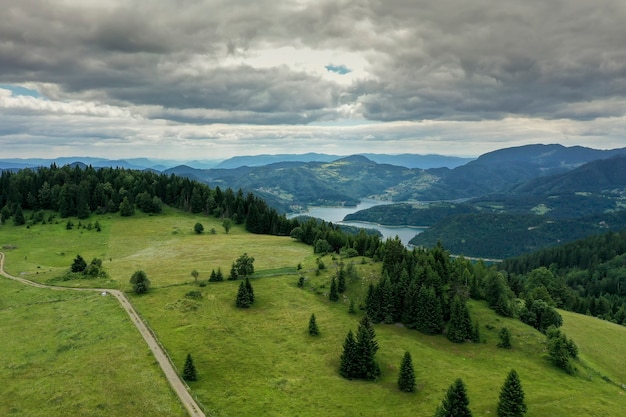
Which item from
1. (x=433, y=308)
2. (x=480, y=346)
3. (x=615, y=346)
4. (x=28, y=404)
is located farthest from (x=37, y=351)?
(x=615, y=346)

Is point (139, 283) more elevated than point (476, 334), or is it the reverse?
point (139, 283)

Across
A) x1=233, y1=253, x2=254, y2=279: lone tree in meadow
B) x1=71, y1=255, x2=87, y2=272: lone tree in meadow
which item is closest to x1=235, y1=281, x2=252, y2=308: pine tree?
x1=233, y1=253, x2=254, y2=279: lone tree in meadow

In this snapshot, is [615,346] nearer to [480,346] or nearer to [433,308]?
[480,346]

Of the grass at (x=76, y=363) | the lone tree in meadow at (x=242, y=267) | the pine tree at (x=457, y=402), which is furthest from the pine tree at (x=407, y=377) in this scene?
the lone tree in meadow at (x=242, y=267)

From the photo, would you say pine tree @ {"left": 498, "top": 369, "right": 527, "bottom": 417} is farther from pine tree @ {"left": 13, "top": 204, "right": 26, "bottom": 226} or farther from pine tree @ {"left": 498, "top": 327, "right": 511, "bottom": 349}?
pine tree @ {"left": 13, "top": 204, "right": 26, "bottom": 226}

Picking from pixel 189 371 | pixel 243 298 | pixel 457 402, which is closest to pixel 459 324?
pixel 457 402

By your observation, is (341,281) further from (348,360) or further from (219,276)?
(348,360)
